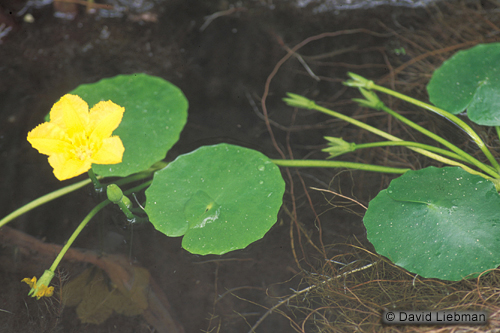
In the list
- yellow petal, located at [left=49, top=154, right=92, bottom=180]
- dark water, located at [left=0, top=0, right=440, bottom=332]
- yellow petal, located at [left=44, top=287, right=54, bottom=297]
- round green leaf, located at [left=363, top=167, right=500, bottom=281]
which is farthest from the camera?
dark water, located at [left=0, top=0, right=440, bottom=332]

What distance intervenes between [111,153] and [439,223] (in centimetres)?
127

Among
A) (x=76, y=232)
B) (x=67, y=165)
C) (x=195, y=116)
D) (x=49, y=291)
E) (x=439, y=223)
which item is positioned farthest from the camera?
(x=195, y=116)

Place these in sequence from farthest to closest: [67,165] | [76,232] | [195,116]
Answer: [195,116]
[76,232]
[67,165]

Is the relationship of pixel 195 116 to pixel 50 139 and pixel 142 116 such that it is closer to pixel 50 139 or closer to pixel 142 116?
pixel 142 116

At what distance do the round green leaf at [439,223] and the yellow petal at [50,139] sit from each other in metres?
1.23

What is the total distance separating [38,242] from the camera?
5.42 feet

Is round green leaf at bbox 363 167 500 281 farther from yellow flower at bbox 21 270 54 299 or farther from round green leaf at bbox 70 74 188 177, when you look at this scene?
yellow flower at bbox 21 270 54 299

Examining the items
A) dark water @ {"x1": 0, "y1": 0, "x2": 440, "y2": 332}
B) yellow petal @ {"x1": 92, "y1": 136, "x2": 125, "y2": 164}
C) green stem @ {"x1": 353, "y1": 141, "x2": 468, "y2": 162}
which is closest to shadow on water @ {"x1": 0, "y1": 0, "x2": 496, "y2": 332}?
dark water @ {"x1": 0, "y1": 0, "x2": 440, "y2": 332}

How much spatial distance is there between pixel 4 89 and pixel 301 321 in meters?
2.20

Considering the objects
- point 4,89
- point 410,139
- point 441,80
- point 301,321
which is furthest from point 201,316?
point 4,89

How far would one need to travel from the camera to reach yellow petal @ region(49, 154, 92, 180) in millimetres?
1186

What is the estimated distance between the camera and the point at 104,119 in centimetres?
124

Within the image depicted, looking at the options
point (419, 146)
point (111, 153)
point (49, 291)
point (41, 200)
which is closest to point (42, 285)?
point (49, 291)

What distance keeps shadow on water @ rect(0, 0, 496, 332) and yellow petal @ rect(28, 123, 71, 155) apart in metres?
0.56
